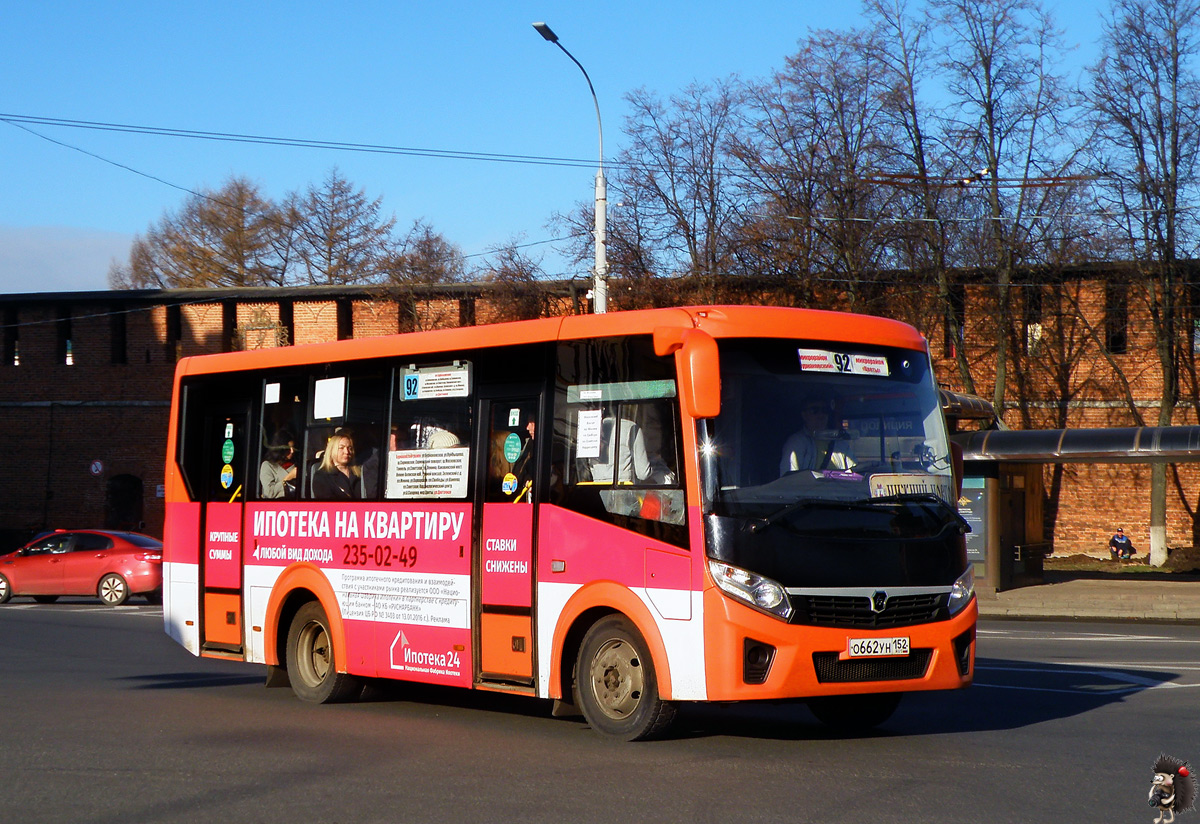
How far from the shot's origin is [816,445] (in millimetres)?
8703

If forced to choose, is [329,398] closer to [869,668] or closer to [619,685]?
[619,685]

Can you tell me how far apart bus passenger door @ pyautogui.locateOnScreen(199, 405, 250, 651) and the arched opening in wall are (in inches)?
1448

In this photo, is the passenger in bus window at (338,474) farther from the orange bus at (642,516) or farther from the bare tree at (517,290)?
the bare tree at (517,290)

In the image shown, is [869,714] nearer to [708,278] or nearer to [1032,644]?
[1032,644]

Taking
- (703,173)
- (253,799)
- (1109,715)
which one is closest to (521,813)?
(253,799)

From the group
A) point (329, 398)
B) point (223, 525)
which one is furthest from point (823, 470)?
point (223, 525)

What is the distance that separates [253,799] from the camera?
7.23 metres

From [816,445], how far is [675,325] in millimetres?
1122

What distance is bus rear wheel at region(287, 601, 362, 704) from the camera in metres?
11.3

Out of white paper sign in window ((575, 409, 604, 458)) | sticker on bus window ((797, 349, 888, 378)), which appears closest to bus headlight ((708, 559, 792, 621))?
white paper sign in window ((575, 409, 604, 458))

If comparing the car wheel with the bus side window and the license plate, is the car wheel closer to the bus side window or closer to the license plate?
the bus side window

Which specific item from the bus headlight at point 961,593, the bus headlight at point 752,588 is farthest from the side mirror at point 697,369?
the bus headlight at point 961,593

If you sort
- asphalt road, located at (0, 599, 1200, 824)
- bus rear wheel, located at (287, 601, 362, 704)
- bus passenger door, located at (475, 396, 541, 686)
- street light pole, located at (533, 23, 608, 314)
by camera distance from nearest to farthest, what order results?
asphalt road, located at (0, 599, 1200, 824)
bus passenger door, located at (475, 396, 541, 686)
bus rear wheel, located at (287, 601, 362, 704)
street light pole, located at (533, 23, 608, 314)

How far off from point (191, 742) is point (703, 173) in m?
33.2
